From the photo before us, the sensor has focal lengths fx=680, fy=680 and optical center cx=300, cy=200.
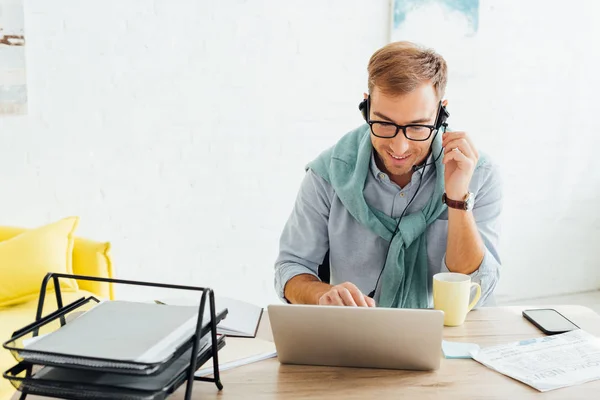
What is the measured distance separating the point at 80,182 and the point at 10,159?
276 mm

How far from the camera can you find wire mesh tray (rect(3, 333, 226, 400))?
3.00 ft

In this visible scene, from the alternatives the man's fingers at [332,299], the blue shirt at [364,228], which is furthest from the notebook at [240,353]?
the blue shirt at [364,228]

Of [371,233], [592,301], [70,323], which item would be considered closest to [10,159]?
[371,233]

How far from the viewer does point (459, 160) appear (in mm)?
1622

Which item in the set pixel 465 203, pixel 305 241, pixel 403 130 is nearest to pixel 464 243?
pixel 465 203

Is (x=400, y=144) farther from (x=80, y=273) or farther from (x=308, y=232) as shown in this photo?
(x=80, y=273)

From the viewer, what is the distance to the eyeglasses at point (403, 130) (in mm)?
1586

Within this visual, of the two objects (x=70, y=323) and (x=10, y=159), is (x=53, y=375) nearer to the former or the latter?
(x=70, y=323)

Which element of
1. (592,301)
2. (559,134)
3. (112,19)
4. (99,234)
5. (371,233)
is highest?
(112,19)

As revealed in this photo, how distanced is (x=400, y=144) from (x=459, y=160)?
152mm

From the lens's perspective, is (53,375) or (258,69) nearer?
(53,375)

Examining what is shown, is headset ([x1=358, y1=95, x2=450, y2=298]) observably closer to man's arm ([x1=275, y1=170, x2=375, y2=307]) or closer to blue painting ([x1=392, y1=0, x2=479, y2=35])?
man's arm ([x1=275, y1=170, x2=375, y2=307])

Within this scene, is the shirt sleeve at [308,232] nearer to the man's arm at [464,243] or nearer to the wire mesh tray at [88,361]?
the man's arm at [464,243]

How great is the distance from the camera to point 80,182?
109 inches
